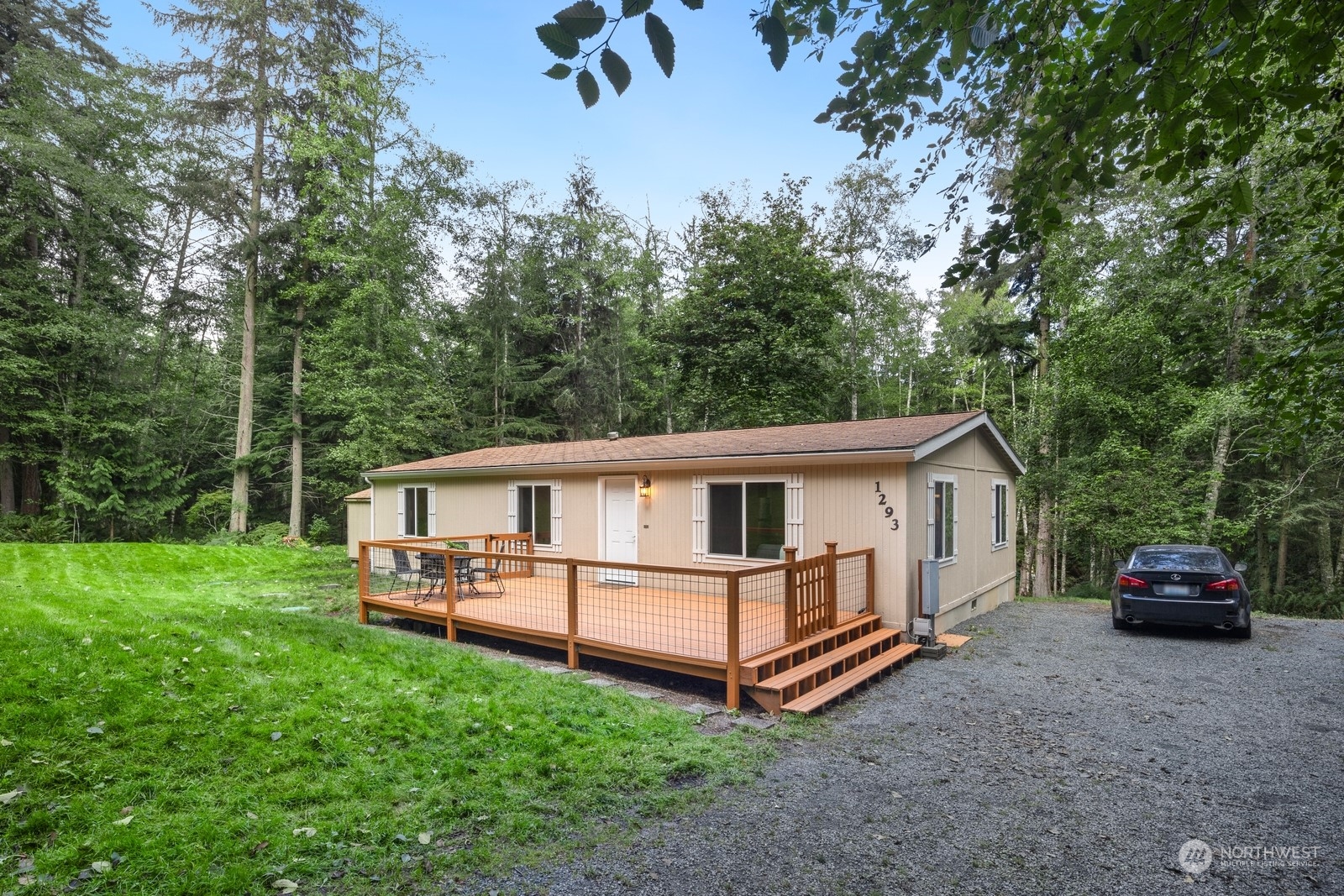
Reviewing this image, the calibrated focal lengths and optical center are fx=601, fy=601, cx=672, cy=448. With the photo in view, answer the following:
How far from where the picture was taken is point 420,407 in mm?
18828

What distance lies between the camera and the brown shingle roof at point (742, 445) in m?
7.48

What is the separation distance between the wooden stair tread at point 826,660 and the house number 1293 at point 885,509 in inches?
48.3

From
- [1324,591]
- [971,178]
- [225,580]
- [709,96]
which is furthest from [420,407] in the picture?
[1324,591]

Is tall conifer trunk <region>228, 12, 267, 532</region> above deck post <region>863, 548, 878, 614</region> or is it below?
above

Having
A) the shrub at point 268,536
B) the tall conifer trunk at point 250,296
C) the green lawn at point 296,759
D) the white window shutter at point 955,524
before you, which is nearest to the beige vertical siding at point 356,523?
the shrub at point 268,536

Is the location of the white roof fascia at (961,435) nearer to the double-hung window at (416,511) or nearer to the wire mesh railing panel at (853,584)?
the wire mesh railing panel at (853,584)

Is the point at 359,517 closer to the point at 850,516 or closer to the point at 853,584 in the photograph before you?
the point at 850,516

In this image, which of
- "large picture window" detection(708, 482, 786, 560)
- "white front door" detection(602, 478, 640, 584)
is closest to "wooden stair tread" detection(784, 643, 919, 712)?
"large picture window" detection(708, 482, 786, 560)

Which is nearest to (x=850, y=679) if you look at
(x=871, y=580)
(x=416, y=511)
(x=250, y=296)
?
(x=871, y=580)

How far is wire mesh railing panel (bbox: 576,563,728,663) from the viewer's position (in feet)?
19.4

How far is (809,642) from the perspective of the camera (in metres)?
5.80

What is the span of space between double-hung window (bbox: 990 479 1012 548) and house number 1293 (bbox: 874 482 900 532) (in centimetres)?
418

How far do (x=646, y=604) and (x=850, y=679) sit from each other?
10.1 feet

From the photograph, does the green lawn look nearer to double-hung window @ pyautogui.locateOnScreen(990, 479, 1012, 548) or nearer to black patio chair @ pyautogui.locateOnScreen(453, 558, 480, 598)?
black patio chair @ pyautogui.locateOnScreen(453, 558, 480, 598)
